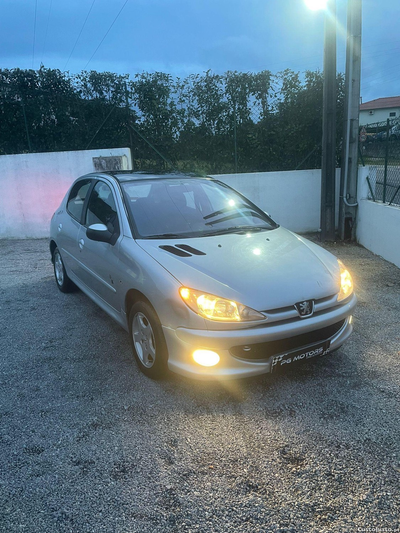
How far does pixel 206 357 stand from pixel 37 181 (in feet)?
26.0

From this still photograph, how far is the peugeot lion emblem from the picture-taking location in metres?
2.84

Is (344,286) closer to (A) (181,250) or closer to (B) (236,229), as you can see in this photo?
(B) (236,229)

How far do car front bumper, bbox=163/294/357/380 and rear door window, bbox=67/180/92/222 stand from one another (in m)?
2.42

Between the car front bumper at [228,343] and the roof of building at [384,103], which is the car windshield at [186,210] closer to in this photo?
the car front bumper at [228,343]

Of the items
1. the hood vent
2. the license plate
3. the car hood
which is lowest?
the license plate

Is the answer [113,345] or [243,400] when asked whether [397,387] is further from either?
[113,345]

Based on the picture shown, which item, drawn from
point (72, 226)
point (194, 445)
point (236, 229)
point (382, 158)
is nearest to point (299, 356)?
point (194, 445)

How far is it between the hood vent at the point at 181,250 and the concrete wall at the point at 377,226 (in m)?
4.49

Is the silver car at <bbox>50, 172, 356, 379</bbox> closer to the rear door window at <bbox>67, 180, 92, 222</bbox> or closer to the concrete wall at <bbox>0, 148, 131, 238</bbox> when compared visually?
the rear door window at <bbox>67, 180, 92, 222</bbox>

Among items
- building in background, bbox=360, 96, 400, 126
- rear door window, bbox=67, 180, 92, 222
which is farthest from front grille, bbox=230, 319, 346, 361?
building in background, bbox=360, 96, 400, 126

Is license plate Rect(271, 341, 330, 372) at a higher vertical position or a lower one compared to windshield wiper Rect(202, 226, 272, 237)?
lower

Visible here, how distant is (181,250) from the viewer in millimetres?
3266

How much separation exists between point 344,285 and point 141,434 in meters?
1.93

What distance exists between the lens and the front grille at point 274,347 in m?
2.75
